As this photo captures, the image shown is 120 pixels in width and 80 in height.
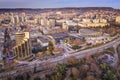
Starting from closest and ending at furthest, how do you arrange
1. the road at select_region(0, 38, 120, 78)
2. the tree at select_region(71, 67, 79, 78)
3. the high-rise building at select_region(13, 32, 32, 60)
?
the tree at select_region(71, 67, 79, 78)
the road at select_region(0, 38, 120, 78)
the high-rise building at select_region(13, 32, 32, 60)

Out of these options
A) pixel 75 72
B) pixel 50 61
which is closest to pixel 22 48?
pixel 50 61

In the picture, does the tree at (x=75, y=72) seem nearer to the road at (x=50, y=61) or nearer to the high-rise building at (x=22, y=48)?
the road at (x=50, y=61)

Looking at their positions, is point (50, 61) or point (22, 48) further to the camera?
point (22, 48)

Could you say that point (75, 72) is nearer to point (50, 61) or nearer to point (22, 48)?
point (50, 61)

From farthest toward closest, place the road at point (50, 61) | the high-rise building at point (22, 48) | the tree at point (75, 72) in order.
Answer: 1. the high-rise building at point (22, 48)
2. the road at point (50, 61)
3. the tree at point (75, 72)

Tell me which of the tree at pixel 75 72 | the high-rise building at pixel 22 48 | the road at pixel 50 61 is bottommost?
the road at pixel 50 61

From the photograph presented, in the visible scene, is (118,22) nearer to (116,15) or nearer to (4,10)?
(116,15)

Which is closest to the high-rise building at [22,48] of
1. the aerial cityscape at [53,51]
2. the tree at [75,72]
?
the aerial cityscape at [53,51]

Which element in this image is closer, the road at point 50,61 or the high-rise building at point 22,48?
the road at point 50,61

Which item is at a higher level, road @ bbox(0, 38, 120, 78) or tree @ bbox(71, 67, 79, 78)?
tree @ bbox(71, 67, 79, 78)

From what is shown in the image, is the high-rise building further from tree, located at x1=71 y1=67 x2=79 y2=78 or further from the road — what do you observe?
tree, located at x1=71 y1=67 x2=79 y2=78

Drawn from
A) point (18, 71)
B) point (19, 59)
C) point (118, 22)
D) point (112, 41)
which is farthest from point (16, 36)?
point (118, 22)

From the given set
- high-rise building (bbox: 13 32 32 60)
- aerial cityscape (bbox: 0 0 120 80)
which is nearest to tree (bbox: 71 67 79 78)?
aerial cityscape (bbox: 0 0 120 80)
